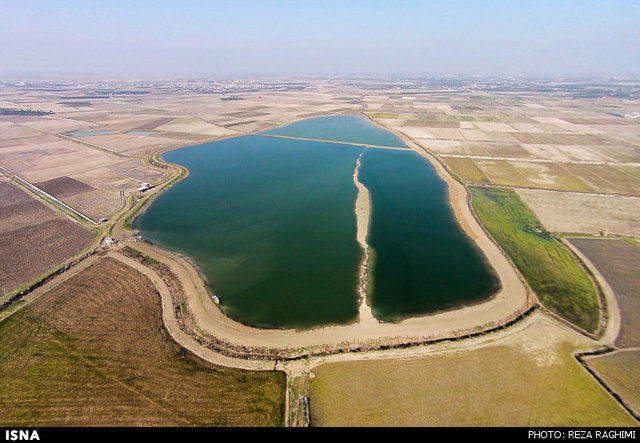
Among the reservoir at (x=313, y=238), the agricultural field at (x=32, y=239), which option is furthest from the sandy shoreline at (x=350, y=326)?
the agricultural field at (x=32, y=239)

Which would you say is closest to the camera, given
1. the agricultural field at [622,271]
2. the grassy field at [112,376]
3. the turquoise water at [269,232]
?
the grassy field at [112,376]

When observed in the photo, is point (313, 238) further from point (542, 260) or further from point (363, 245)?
point (542, 260)

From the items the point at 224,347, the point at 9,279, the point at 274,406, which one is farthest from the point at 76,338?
the point at 274,406

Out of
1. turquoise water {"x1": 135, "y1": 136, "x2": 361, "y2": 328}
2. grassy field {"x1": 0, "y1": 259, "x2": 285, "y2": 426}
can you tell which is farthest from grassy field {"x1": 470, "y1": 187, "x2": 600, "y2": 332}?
grassy field {"x1": 0, "y1": 259, "x2": 285, "y2": 426}

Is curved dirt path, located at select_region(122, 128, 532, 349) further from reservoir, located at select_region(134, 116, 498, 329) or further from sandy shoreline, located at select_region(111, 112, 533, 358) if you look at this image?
reservoir, located at select_region(134, 116, 498, 329)

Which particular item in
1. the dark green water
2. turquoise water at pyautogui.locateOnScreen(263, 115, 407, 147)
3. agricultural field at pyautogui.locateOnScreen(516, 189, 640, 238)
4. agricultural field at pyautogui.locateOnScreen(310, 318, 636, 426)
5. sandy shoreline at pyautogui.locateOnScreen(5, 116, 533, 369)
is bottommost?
agricultural field at pyautogui.locateOnScreen(310, 318, 636, 426)

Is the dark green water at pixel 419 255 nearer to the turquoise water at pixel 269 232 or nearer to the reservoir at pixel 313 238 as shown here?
the reservoir at pixel 313 238

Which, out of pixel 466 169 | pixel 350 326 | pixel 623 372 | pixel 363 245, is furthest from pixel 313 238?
pixel 466 169
